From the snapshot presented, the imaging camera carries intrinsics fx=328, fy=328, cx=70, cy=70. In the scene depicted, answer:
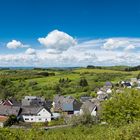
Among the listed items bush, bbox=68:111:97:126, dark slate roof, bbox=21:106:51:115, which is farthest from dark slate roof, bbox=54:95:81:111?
bush, bbox=68:111:97:126

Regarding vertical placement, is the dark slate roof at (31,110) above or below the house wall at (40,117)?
above

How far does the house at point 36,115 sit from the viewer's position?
8556 cm

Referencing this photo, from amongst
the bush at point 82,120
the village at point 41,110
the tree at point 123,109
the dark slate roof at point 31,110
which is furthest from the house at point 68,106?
the tree at point 123,109

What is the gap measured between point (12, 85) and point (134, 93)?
300 feet

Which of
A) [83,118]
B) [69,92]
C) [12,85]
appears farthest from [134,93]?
[12,85]

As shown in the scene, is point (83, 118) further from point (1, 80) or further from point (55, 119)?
point (1, 80)

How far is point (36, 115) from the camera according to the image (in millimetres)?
86438

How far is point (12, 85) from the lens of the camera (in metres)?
139

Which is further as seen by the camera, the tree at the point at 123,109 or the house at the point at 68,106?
the house at the point at 68,106

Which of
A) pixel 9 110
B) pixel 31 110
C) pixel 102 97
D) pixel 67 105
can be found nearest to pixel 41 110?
pixel 31 110

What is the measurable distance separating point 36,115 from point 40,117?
1.18 metres

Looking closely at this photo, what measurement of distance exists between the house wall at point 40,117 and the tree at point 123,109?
112ft

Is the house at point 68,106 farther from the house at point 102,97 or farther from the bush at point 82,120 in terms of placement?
the bush at point 82,120

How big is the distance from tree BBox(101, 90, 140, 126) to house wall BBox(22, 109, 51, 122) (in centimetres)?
3407
